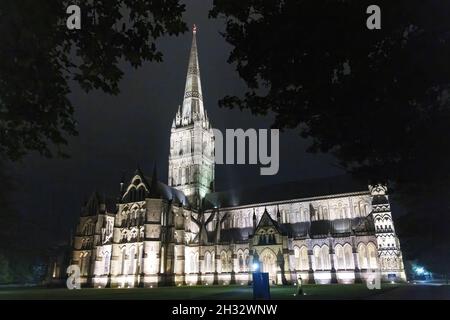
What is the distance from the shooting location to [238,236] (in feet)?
200

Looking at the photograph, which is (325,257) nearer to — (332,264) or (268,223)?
(332,264)

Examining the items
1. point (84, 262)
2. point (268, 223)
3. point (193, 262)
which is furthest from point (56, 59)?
point (84, 262)

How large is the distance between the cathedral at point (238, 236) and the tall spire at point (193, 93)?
65.7ft

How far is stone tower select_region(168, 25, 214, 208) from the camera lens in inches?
2849

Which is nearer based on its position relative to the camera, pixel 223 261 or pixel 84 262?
pixel 223 261

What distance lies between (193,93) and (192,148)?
14.2 meters

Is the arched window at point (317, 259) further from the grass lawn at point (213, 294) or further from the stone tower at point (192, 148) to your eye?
the stone tower at point (192, 148)

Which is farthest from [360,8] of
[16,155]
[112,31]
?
[16,155]

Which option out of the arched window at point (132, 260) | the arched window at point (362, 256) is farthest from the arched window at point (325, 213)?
the arched window at point (132, 260)

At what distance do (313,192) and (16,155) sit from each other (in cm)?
5624

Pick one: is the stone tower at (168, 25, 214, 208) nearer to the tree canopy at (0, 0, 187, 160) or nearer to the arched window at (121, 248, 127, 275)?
the arched window at (121, 248, 127, 275)

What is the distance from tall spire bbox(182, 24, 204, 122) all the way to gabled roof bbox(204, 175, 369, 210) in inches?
736

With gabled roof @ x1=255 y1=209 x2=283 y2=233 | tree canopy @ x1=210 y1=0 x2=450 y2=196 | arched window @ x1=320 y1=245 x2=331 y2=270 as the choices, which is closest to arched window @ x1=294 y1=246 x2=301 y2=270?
arched window @ x1=320 y1=245 x2=331 y2=270

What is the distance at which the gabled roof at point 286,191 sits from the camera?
193 ft
